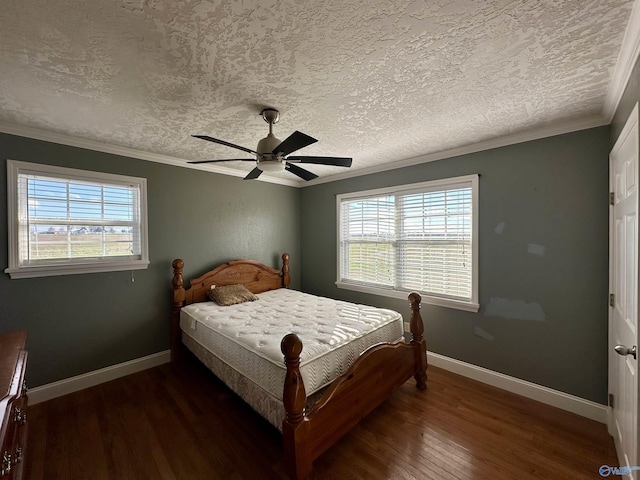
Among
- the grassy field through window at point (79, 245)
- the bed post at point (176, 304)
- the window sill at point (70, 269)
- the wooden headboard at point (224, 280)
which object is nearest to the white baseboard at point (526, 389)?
the wooden headboard at point (224, 280)

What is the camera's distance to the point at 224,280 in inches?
139

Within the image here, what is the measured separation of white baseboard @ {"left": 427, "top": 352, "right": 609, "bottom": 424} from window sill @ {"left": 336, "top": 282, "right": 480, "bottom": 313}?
0.59m

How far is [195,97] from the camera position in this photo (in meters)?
1.84

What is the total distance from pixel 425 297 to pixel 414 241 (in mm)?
671

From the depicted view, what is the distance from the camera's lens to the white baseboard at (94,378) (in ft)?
7.93

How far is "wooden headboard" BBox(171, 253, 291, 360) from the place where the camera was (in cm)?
311

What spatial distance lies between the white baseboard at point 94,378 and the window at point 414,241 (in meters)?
2.50

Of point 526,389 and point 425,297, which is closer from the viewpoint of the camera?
point 526,389

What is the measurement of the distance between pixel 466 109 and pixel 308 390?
2304 mm

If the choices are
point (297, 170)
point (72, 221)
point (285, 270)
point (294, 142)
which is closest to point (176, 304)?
point (72, 221)

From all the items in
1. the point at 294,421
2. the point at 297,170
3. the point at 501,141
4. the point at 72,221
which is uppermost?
the point at 501,141

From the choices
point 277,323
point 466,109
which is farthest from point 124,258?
point 466,109

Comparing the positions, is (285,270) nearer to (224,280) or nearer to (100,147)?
(224,280)

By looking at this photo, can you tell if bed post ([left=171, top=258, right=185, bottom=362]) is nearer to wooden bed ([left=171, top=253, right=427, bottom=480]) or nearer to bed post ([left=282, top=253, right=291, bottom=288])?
wooden bed ([left=171, top=253, right=427, bottom=480])
